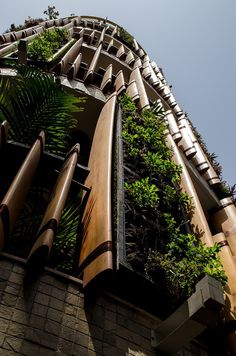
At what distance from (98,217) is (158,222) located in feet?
4.65

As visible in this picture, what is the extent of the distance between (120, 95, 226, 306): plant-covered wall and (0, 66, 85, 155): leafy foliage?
132 centimetres

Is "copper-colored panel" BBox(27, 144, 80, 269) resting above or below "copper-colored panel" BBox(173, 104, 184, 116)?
below

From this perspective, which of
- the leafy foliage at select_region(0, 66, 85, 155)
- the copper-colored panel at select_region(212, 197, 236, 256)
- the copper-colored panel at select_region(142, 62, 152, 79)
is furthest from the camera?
the copper-colored panel at select_region(142, 62, 152, 79)

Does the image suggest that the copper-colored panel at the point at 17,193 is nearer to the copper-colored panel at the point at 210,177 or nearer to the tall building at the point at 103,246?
the tall building at the point at 103,246

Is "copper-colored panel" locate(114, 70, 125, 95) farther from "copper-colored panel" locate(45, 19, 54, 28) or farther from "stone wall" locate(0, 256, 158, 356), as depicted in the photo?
"copper-colored panel" locate(45, 19, 54, 28)

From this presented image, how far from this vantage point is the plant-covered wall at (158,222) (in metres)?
4.86

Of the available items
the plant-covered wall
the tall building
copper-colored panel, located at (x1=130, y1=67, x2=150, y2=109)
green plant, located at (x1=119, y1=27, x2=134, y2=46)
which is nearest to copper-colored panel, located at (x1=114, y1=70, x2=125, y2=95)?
copper-colored panel, located at (x1=130, y1=67, x2=150, y2=109)

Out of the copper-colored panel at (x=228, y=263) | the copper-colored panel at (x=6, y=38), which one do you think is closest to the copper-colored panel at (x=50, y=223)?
the copper-colored panel at (x=228, y=263)

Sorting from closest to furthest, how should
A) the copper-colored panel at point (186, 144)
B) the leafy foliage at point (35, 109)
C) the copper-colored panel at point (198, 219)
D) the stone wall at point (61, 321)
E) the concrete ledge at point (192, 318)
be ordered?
the stone wall at point (61, 321), the concrete ledge at point (192, 318), the leafy foliage at point (35, 109), the copper-colored panel at point (198, 219), the copper-colored panel at point (186, 144)

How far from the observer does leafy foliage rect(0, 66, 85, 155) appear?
607 cm

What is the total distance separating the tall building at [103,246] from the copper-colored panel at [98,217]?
18 millimetres

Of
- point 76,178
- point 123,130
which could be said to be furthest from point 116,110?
point 76,178

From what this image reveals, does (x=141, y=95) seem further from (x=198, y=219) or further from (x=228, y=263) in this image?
(x=228, y=263)

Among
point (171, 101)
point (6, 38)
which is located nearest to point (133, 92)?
point (171, 101)
